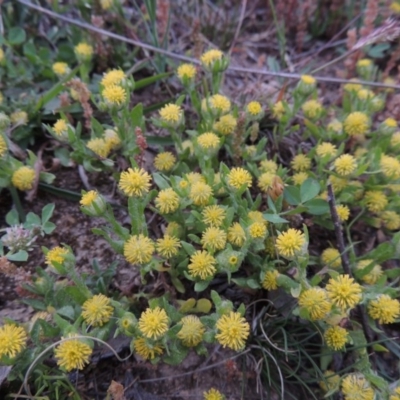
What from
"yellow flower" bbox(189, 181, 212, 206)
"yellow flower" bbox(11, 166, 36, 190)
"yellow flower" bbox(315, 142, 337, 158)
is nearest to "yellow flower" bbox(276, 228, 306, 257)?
"yellow flower" bbox(189, 181, 212, 206)

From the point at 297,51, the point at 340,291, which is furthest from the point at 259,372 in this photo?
the point at 297,51

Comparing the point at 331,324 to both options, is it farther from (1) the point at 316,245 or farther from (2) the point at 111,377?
(2) the point at 111,377

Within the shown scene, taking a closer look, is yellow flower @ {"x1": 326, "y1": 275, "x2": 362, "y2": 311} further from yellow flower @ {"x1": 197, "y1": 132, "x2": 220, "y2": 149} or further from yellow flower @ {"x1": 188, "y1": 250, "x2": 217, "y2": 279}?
yellow flower @ {"x1": 197, "y1": 132, "x2": 220, "y2": 149}

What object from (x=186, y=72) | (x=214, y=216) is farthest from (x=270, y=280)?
(x=186, y=72)

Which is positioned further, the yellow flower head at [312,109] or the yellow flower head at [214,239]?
the yellow flower head at [312,109]

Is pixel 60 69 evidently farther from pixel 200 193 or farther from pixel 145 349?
pixel 145 349

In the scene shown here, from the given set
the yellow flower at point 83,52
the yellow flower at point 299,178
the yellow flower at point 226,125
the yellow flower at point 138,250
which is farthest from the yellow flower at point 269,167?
the yellow flower at point 83,52

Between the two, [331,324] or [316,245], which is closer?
[331,324]

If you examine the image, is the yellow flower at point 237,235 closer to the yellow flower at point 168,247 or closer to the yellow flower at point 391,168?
the yellow flower at point 168,247
